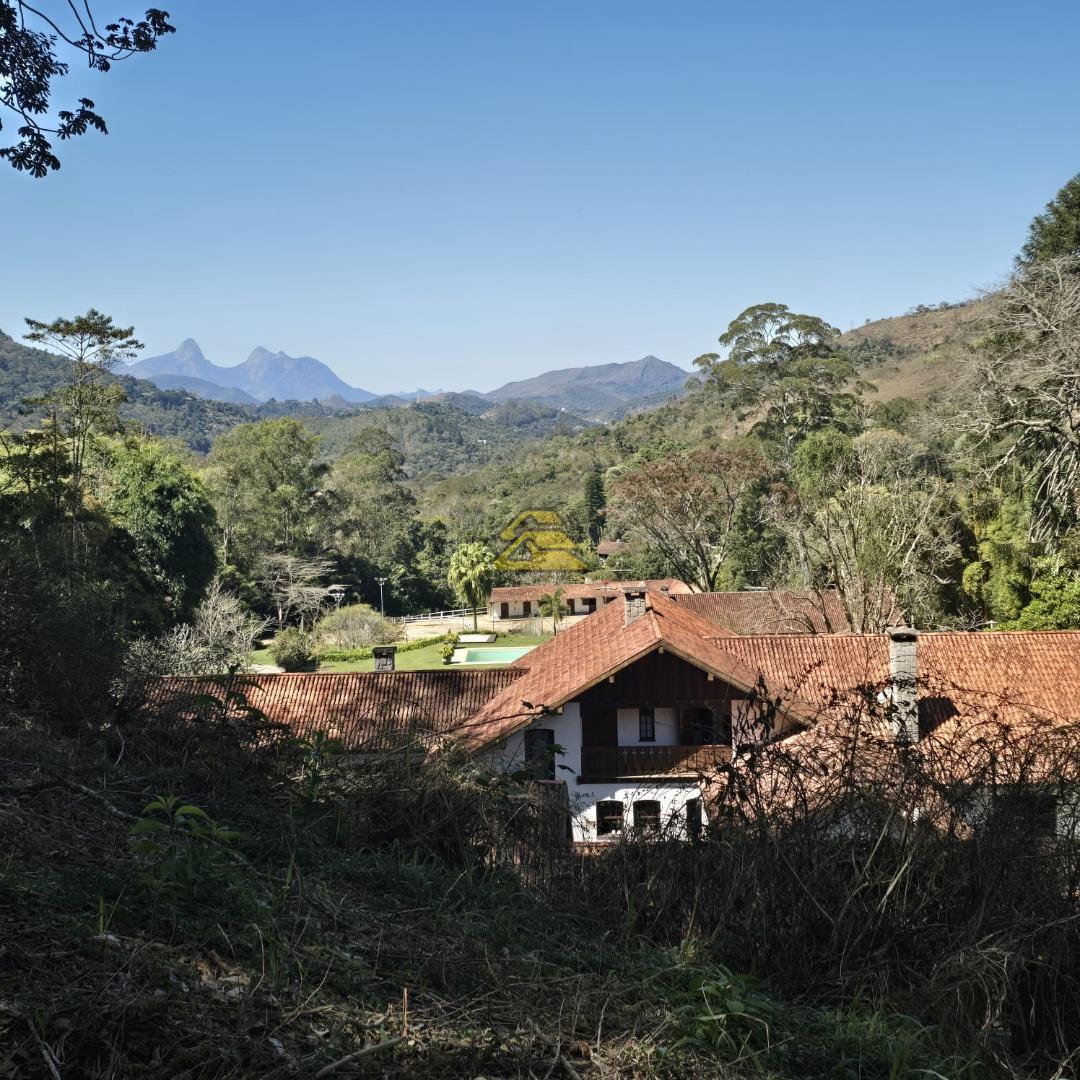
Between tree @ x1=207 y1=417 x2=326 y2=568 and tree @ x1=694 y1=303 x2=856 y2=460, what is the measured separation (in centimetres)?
1958

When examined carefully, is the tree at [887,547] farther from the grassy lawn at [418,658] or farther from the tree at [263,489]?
the tree at [263,489]

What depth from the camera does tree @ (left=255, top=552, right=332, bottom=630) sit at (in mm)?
42062

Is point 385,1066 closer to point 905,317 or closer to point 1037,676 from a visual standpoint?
point 1037,676

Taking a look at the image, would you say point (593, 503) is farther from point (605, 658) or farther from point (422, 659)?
point (605, 658)

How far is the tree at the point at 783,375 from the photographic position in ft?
→ 145

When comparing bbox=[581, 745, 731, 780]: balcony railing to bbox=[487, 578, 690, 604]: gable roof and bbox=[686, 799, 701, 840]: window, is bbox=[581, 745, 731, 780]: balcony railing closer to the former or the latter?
bbox=[686, 799, 701, 840]: window

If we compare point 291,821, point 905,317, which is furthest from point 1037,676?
point 905,317

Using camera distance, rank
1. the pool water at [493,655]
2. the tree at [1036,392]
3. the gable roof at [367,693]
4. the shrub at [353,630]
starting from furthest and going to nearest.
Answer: the shrub at [353,630], the pool water at [493,655], the tree at [1036,392], the gable roof at [367,693]

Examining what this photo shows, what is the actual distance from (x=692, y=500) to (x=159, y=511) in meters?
17.1

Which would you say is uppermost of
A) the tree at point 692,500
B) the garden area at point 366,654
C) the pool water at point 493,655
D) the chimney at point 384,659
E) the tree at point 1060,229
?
the tree at point 1060,229

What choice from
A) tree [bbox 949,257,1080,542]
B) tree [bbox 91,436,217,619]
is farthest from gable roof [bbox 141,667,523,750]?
tree [bbox 91,436,217,619]

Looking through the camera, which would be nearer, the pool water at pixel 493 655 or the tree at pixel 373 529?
the pool water at pixel 493 655

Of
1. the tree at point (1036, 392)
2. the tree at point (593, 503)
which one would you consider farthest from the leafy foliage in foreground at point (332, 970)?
the tree at point (593, 503)

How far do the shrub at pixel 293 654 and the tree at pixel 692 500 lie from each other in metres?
11.2
